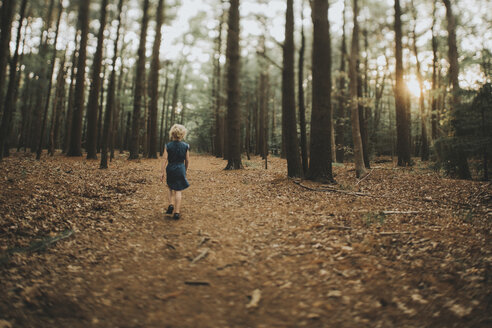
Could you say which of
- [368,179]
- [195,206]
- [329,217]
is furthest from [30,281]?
[368,179]

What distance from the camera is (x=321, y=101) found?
974 centimetres

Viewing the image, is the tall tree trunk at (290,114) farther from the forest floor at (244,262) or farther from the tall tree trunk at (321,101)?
the forest floor at (244,262)

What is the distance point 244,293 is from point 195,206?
413 cm

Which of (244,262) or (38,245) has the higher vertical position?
(38,245)

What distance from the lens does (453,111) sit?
936cm

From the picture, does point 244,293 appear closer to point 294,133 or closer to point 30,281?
point 30,281

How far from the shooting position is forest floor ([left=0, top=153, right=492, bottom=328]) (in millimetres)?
2777

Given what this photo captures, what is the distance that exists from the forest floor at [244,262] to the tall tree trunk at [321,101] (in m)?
2.61

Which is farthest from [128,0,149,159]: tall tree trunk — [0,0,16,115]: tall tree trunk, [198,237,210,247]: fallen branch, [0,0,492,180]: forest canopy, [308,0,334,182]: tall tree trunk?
[198,237,210,247]: fallen branch

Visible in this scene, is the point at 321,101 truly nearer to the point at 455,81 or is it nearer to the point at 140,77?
the point at 455,81

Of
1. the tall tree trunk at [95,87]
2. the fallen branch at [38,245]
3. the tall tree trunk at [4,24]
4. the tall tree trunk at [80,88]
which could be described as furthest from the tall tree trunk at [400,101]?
the tall tree trunk at [80,88]

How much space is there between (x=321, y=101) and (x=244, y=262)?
7.46 m

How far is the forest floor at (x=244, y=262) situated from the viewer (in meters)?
2.78

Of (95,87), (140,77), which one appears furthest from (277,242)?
(140,77)
